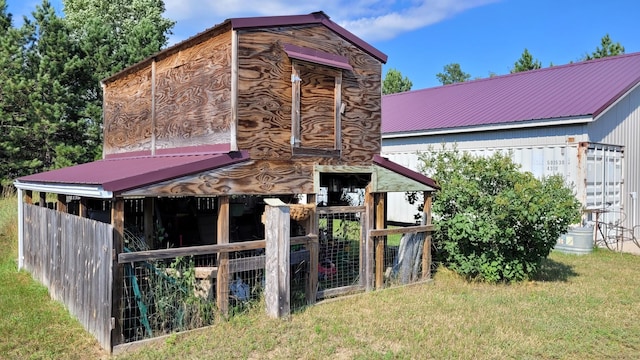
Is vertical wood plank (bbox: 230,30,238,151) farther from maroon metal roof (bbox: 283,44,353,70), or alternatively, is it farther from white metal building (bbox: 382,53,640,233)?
white metal building (bbox: 382,53,640,233)

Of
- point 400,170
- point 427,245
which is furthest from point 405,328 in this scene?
point 400,170

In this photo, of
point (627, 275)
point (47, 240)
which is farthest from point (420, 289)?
point (47, 240)

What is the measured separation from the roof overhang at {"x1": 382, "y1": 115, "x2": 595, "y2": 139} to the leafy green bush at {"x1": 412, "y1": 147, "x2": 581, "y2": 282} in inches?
172

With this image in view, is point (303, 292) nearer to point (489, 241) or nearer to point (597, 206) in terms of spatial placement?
point (489, 241)

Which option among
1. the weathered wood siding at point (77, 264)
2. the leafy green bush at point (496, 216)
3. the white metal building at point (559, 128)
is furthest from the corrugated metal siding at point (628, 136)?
the weathered wood siding at point (77, 264)

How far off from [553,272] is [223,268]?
23.1ft

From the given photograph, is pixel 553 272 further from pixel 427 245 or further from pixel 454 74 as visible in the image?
pixel 454 74

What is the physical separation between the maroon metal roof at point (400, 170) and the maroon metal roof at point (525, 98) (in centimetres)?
581

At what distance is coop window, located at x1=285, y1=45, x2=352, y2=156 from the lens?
735cm

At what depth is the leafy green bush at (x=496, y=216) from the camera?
8297 millimetres

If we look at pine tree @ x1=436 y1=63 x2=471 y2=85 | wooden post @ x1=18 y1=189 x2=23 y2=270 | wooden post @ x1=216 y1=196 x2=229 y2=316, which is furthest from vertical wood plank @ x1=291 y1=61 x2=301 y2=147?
pine tree @ x1=436 y1=63 x2=471 y2=85

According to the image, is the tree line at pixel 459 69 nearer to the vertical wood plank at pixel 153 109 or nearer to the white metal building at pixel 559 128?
the white metal building at pixel 559 128

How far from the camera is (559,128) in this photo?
513 inches

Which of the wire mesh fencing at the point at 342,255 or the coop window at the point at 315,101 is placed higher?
the coop window at the point at 315,101
